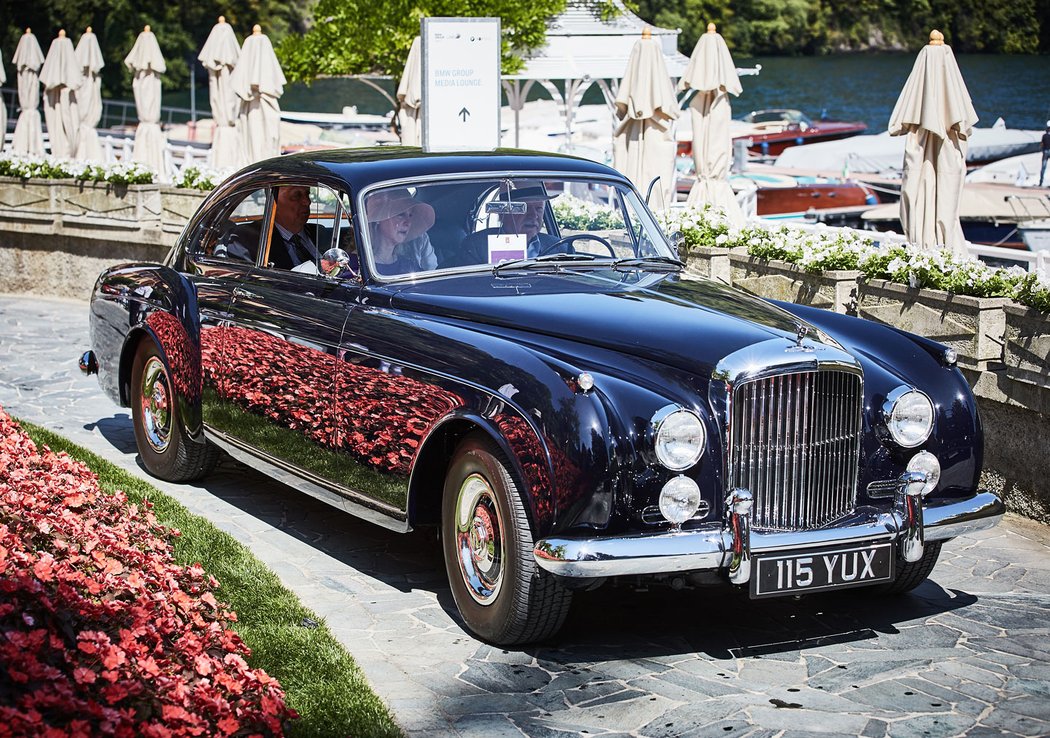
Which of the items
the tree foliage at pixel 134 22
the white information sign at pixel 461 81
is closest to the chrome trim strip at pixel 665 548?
the white information sign at pixel 461 81

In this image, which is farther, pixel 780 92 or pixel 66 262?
pixel 780 92

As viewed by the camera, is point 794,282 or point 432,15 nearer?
point 794,282

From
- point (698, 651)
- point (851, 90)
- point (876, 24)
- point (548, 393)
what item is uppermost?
point (876, 24)

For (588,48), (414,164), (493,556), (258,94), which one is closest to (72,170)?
(258,94)

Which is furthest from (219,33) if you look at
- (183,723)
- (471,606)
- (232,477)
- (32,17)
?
(32,17)

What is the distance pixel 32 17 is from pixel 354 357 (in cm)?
7875

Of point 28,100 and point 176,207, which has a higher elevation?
point 28,100

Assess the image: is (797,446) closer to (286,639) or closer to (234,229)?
(286,639)

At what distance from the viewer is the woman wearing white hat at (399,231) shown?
260 inches

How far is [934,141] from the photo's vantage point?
37.4ft

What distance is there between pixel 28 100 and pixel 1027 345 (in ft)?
69.3

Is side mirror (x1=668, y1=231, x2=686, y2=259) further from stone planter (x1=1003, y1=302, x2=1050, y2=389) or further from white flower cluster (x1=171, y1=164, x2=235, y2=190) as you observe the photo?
white flower cluster (x1=171, y1=164, x2=235, y2=190)

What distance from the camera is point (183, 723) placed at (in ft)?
13.5

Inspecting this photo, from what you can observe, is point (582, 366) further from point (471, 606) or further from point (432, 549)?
point (432, 549)
